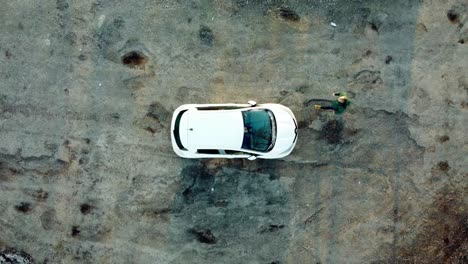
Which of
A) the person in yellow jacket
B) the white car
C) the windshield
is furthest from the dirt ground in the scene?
the windshield

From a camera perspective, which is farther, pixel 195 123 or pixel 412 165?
pixel 412 165

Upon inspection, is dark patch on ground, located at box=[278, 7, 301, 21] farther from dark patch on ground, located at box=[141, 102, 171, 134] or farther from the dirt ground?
dark patch on ground, located at box=[141, 102, 171, 134]

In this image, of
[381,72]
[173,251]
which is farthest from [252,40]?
[173,251]

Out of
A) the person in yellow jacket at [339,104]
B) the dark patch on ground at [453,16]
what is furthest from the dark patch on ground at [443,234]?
the dark patch on ground at [453,16]

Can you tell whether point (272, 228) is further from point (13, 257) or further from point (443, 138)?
point (13, 257)

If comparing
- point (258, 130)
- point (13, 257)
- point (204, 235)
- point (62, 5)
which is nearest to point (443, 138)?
point (258, 130)

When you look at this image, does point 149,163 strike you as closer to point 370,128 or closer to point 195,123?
point 195,123

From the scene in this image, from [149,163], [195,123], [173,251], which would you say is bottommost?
[173,251]
